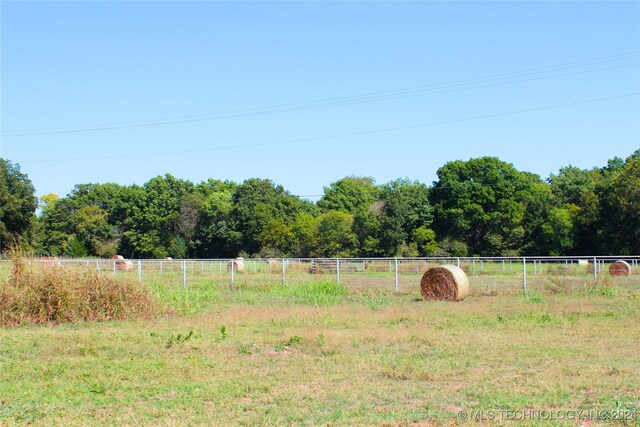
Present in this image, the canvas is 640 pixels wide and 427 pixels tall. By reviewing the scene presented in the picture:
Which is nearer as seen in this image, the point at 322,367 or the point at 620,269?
the point at 322,367

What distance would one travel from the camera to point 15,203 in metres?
56.8

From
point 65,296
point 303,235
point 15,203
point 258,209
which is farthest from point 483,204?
point 65,296

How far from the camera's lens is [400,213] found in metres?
62.2

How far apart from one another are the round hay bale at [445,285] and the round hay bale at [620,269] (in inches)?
612

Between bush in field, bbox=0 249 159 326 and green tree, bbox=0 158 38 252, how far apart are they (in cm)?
4258

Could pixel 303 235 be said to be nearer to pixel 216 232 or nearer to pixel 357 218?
pixel 357 218

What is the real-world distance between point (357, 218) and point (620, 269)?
33647 mm

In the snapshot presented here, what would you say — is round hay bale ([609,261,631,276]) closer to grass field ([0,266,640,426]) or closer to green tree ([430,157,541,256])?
grass field ([0,266,640,426])

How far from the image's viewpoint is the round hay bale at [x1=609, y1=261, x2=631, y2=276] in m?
34.1

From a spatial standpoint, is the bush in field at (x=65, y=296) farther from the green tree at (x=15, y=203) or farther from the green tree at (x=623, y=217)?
the green tree at (x=623, y=217)

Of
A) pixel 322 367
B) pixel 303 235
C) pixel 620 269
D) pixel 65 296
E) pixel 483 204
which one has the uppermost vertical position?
pixel 483 204

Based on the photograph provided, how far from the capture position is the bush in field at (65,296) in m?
15.6

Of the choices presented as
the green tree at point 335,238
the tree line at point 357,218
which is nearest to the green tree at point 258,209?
the tree line at point 357,218

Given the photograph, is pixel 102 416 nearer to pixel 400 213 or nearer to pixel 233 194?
pixel 400 213
